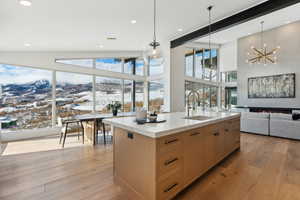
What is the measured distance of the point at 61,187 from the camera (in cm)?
211

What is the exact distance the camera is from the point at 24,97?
4.92 m

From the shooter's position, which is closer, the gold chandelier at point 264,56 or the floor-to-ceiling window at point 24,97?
the floor-to-ceiling window at point 24,97

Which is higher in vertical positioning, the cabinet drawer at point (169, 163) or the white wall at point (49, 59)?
the white wall at point (49, 59)

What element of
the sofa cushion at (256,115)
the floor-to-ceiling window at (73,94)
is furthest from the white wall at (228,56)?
the floor-to-ceiling window at (73,94)

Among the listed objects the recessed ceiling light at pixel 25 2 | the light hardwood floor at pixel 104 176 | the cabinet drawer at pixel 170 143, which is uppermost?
the recessed ceiling light at pixel 25 2

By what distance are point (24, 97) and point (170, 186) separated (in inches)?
212

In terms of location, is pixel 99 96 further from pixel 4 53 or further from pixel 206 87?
pixel 206 87

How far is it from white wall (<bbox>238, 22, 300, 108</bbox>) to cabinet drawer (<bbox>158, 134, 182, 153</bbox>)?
688cm

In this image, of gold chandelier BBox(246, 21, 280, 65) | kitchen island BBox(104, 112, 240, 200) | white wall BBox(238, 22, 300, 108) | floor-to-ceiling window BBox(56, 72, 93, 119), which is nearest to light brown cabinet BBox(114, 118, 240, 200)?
kitchen island BBox(104, 112, 240, 200)

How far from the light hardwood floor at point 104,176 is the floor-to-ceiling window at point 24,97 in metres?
1.50

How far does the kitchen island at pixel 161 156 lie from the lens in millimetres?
1646

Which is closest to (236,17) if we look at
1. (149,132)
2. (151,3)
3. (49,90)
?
(151,3)

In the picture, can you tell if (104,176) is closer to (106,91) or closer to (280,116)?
(106,91)

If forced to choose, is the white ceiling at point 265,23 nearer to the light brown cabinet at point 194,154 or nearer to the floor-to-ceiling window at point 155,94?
the floor-to-ceiling window at point 155,94
